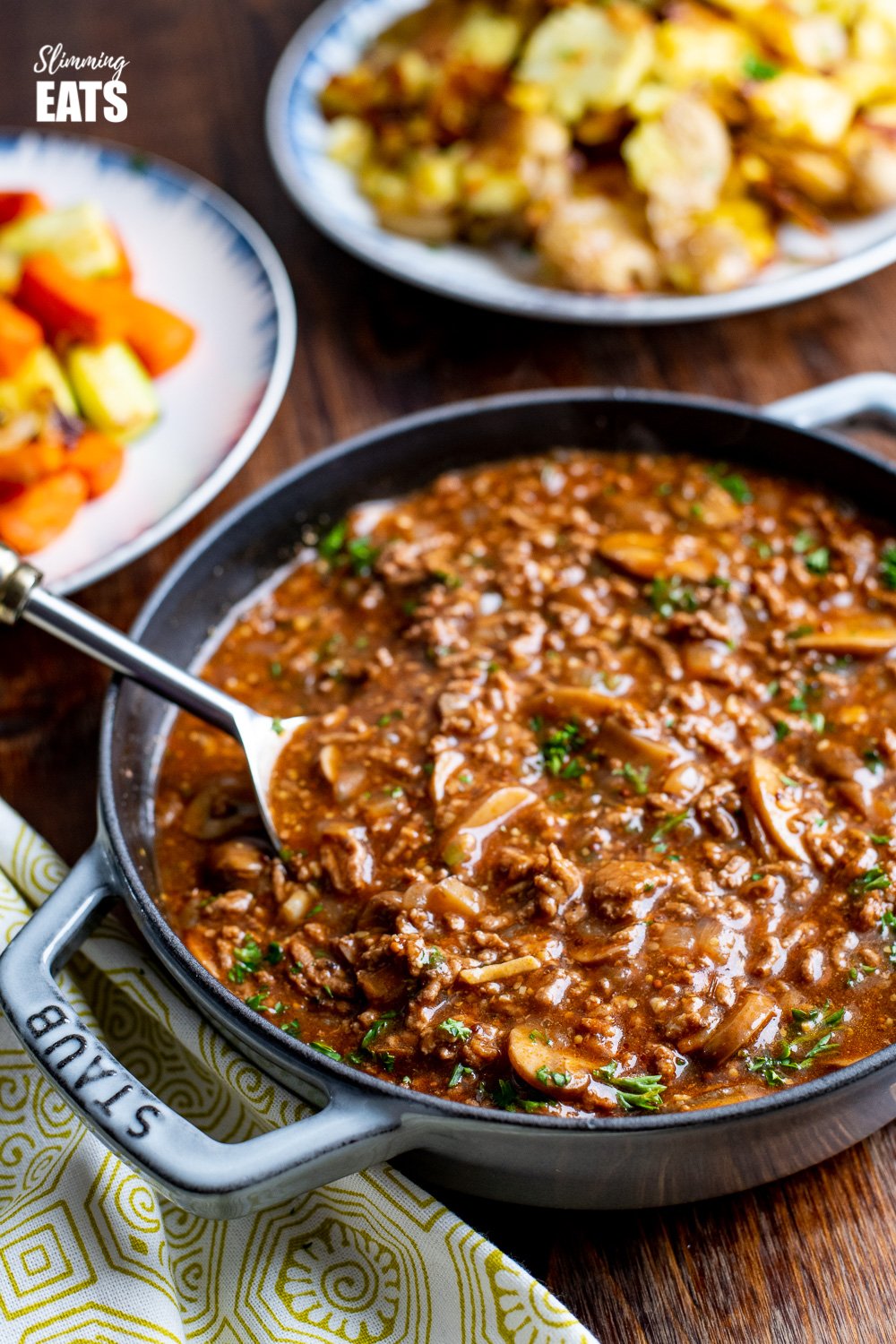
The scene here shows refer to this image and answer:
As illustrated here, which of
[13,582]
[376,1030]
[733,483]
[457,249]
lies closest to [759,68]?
[457,249]

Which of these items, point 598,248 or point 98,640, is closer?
point 98,640

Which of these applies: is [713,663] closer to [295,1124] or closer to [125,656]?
[125,656]

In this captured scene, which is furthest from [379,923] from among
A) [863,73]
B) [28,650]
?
[863,73]

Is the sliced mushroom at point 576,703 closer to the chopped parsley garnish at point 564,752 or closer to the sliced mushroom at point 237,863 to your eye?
the chopped parsley garnish at point 564,752

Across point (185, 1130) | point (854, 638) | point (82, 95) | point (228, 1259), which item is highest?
point (82, 95)

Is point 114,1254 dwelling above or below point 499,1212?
above

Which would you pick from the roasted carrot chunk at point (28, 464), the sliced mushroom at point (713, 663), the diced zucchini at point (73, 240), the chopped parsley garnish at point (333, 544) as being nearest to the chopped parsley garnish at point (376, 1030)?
the sliced mushroom at point (713, 663)

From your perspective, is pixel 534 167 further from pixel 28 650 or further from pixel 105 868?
pixel 105 868
